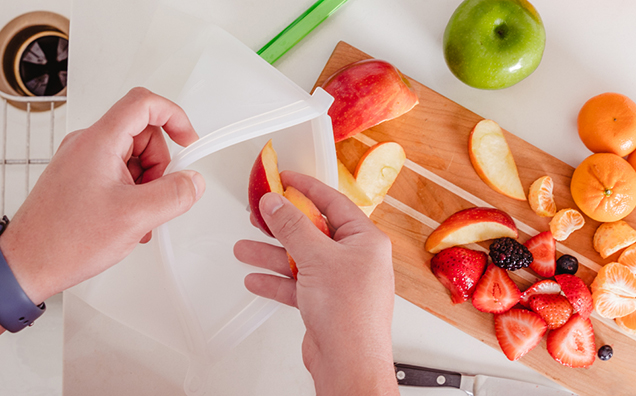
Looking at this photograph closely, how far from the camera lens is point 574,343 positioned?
105 centimetres

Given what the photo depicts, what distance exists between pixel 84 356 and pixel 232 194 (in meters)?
0.61

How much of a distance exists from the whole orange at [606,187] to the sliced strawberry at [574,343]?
28 centimetres

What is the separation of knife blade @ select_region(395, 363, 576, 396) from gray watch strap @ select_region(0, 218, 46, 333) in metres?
0.86

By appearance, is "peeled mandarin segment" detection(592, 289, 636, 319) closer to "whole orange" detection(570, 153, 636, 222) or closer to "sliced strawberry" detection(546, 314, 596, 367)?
"sliced strawberry" detection(546, 314, 596, 367)

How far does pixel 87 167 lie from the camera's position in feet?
2.25

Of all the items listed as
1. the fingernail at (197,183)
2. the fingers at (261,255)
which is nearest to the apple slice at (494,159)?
the fingers at (261,255)

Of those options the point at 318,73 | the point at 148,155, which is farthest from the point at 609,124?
the point at 148,155

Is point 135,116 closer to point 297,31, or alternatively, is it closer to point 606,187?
point 297,31

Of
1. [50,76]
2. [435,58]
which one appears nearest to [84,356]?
[50,76]

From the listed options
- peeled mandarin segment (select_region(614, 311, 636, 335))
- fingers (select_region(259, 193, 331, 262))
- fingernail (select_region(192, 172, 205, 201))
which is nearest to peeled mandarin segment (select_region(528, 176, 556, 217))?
peeled mandarin segment (select_region(614, 311, 636, 335))

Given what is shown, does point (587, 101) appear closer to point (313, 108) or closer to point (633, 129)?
point (633, 129)

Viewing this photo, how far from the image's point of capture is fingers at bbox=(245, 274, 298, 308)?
90 centimetres

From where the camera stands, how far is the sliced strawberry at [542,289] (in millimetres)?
1061

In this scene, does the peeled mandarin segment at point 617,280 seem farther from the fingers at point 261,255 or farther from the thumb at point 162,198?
the thumb at point 162,198
